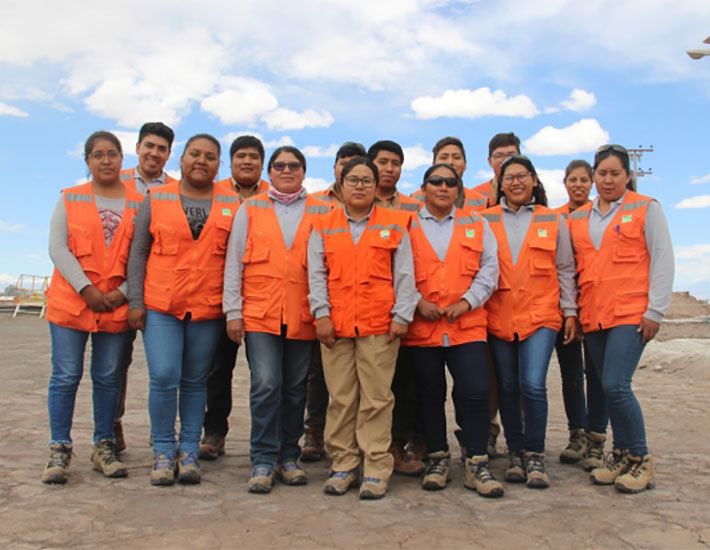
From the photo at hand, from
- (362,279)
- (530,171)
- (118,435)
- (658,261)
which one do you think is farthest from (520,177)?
(118,435)

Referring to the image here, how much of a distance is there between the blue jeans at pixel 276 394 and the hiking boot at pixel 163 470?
519mm

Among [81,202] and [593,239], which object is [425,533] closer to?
[593,239]

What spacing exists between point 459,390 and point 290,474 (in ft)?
4.11

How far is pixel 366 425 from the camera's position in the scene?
4156 mm

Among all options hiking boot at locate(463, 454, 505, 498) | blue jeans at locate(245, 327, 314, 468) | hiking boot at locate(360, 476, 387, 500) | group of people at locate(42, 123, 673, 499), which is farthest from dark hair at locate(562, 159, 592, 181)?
hiking boot at locate(360, 476, 387, 500)

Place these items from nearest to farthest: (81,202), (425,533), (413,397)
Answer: (425,533) < (81,202) < (413,397)

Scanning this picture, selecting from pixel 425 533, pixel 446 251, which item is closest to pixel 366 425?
pixel 425 533

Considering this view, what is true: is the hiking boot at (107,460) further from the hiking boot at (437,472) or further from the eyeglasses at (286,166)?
the eyeglasses at (286,166)

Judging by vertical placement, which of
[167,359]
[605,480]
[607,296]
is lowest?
[605,480]

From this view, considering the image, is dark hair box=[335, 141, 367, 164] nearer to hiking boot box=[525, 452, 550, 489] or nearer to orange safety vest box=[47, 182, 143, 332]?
orange safety vest box=[47, 182, 143, 332]

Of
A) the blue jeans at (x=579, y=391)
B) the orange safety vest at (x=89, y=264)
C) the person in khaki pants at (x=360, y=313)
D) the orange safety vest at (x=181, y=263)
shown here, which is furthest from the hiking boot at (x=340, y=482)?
the blue jeans at (x=579, y=391)

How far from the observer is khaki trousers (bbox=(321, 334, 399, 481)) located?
161 inches

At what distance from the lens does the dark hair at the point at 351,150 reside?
16.9 ft

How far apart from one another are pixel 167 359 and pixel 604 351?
294 centimetres
